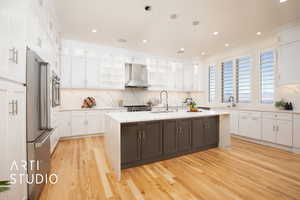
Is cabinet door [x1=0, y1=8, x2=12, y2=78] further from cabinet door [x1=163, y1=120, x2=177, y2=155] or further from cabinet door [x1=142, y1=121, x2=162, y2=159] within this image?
cabinet door [x1=163, y1=120, x2=177, y2=155]

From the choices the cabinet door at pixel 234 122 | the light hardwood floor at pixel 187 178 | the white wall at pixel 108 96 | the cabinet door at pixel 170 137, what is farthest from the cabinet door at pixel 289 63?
the white wall at pixel 108 96

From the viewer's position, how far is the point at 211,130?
10.6 feet

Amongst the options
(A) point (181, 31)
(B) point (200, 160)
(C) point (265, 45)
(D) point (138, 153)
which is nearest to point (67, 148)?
(D) point (138, 153)

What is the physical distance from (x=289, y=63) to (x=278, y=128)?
1532mm

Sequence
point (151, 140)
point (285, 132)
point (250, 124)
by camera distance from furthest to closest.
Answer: point (250, 124) < point (285, 132) < point (151, 140)

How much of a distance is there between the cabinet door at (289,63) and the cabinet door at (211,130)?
184 cm

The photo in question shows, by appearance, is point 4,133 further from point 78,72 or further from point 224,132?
point 224,132

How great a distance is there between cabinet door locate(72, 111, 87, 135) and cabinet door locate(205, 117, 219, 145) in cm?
338

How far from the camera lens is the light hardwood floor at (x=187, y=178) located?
1.69 meters

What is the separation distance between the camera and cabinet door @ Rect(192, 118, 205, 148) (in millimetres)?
2946

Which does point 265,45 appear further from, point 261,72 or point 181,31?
point 181,31

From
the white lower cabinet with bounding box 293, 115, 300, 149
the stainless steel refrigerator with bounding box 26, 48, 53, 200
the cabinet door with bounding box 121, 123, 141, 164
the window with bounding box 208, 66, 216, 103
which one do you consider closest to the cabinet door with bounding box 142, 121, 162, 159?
the cabinet door with bounding box 121, 123, 141, 164

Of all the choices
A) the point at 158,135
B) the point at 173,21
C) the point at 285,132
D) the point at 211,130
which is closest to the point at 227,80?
the point at 285,132

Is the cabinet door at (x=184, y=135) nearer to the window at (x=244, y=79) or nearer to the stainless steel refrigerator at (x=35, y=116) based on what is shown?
the stainless steel refrigerator at (x=35, y=116)
